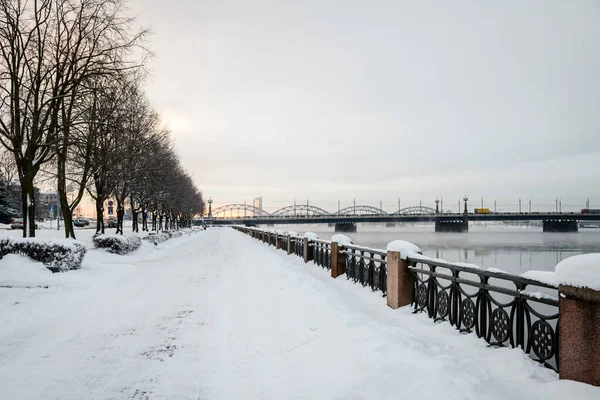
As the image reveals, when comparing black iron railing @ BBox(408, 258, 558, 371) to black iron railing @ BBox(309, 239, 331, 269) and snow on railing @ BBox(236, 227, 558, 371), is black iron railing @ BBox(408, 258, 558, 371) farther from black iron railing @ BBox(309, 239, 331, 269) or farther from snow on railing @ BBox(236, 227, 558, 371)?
black iron railing @ BBox(309, 239, 331, 269)

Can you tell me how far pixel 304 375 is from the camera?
4.80 meters

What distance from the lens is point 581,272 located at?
4039 mm

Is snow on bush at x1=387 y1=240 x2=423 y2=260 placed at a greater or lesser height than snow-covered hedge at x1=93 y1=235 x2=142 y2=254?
greater

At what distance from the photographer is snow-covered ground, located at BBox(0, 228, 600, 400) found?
427cm

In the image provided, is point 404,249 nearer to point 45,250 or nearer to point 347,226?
point 45,250

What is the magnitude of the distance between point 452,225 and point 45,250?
381ft

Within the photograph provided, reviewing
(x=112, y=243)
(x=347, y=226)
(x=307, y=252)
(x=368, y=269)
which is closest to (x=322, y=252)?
(x=307, y=252)

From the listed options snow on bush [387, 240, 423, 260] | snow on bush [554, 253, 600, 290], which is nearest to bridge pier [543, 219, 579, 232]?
snow on bush [387, 240, 423, 260]

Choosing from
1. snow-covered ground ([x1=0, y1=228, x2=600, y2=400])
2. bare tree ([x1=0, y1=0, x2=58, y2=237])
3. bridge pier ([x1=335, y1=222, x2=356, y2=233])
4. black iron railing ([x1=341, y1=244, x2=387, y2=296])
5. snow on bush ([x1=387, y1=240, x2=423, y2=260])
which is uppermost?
bare tree ([x1=0, y1=0, x2=58, y2=237])

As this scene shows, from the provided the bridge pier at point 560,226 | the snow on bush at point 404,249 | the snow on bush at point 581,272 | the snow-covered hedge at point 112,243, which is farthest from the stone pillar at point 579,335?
the bridge pier at point 560,226

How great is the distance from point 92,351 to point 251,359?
2.42 m

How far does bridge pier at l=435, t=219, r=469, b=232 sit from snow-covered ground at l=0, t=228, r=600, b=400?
111 meters

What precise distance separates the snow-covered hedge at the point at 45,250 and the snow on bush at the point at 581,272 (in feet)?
43.0

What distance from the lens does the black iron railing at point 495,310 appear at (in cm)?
466
